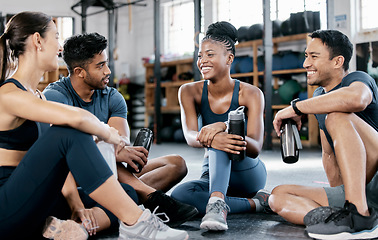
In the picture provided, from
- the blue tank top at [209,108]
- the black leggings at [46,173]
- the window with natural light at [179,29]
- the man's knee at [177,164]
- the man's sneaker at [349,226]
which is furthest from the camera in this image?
the window with natural light at [179,29]

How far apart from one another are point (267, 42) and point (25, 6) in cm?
656

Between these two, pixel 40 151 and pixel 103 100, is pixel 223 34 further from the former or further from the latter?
pixel 40 151

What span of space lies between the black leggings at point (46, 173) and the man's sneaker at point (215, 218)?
565 mm

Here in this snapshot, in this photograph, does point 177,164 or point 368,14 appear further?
point 368,14

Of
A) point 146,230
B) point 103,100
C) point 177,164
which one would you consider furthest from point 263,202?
point 103,100

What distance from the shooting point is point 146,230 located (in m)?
1.44

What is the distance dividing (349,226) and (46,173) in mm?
1177

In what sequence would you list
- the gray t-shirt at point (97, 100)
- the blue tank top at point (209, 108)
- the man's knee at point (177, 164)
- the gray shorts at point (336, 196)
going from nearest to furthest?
the gray shorts at point (336, 196) < the gray t-shirt at point (97, 100) < the blue tank top at point (209, 108) < the man's knee at point (177, 164)

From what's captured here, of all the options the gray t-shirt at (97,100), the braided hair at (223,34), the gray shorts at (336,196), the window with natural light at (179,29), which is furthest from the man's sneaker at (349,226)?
the window with natural light at (179,29)

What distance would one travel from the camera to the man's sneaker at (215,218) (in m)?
1.73

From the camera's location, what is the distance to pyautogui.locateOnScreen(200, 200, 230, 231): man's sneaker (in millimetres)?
1726

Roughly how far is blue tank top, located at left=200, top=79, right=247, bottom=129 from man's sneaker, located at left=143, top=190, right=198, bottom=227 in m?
0.62

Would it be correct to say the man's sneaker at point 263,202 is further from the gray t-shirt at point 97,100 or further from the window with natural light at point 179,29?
the window with natural light at point 179,29

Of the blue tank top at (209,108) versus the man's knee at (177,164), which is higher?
the blue tank top at (209,108)
